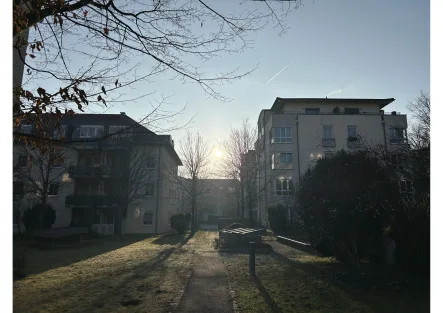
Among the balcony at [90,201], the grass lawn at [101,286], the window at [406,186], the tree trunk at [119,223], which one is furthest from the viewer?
the balcony at [90,201]

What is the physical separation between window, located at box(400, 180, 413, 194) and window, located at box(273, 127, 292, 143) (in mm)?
26711

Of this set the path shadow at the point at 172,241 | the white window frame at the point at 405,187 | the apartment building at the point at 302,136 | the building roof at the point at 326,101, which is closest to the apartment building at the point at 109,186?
the path shadow at the point at 172,241

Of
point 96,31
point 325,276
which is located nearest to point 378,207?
point 325,276

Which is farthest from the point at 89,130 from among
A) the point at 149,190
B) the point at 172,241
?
the point at 172,241

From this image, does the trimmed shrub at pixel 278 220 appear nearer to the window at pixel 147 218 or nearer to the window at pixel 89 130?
the window at pixel 147 218

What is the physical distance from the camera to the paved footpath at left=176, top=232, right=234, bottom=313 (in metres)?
5.70

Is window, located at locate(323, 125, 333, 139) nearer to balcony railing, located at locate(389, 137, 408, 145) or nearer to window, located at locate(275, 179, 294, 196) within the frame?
window, located at locate(275, 179, 294, 196)

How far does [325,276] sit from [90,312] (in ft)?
18.5

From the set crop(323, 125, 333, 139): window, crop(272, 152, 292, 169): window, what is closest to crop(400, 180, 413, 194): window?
crop(272, 152, 292, 169): window

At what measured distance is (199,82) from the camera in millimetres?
5219

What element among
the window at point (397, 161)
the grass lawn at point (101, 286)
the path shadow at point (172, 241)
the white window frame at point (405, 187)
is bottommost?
the path shadow at point (172, 241)

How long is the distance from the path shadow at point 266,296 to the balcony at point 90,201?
2248 centimetres

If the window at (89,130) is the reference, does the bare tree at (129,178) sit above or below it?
below

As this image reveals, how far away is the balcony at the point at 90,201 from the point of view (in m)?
28.1
